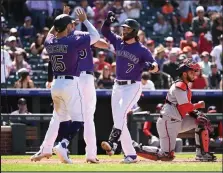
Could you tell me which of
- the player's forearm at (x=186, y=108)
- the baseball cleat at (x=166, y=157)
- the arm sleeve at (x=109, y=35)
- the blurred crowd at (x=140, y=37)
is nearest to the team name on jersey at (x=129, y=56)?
the arm sleeve at (x=109, y=35)

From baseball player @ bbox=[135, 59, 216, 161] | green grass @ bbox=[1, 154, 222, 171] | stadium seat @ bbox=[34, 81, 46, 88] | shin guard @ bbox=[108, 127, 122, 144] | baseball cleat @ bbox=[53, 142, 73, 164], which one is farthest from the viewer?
stadium seat @ bbox=[34, 81, 46, 88]

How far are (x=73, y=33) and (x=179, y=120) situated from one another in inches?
91.6

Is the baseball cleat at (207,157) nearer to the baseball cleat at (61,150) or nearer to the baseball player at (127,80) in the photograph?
the baseball player at (127,80)

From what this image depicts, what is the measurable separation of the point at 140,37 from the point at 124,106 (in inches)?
370

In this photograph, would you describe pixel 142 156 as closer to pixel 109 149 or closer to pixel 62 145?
pixel 109 149

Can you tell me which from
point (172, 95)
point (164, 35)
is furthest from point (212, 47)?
point (172, 95)

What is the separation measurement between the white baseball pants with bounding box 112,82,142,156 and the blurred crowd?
19.6ft

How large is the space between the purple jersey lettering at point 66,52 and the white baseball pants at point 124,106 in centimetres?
108

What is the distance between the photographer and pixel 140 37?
21.9m

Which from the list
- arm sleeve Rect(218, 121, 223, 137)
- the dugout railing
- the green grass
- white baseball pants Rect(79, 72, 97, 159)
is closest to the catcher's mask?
white baseball pants Rect(79, 72, 97, 159)

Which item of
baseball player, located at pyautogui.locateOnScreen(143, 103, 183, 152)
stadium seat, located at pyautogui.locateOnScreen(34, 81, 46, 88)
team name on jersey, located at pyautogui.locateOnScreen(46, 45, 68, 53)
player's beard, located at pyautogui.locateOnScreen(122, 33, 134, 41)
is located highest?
player's beard, located at pyautogui.locateOnScreen(122, 33, 134, 41)

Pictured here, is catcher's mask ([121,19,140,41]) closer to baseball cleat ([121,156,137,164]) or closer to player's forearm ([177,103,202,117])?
player's forearm ([177,103,202,117])

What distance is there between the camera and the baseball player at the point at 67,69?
11688 mm

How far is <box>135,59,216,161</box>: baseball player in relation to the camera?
13.1m
